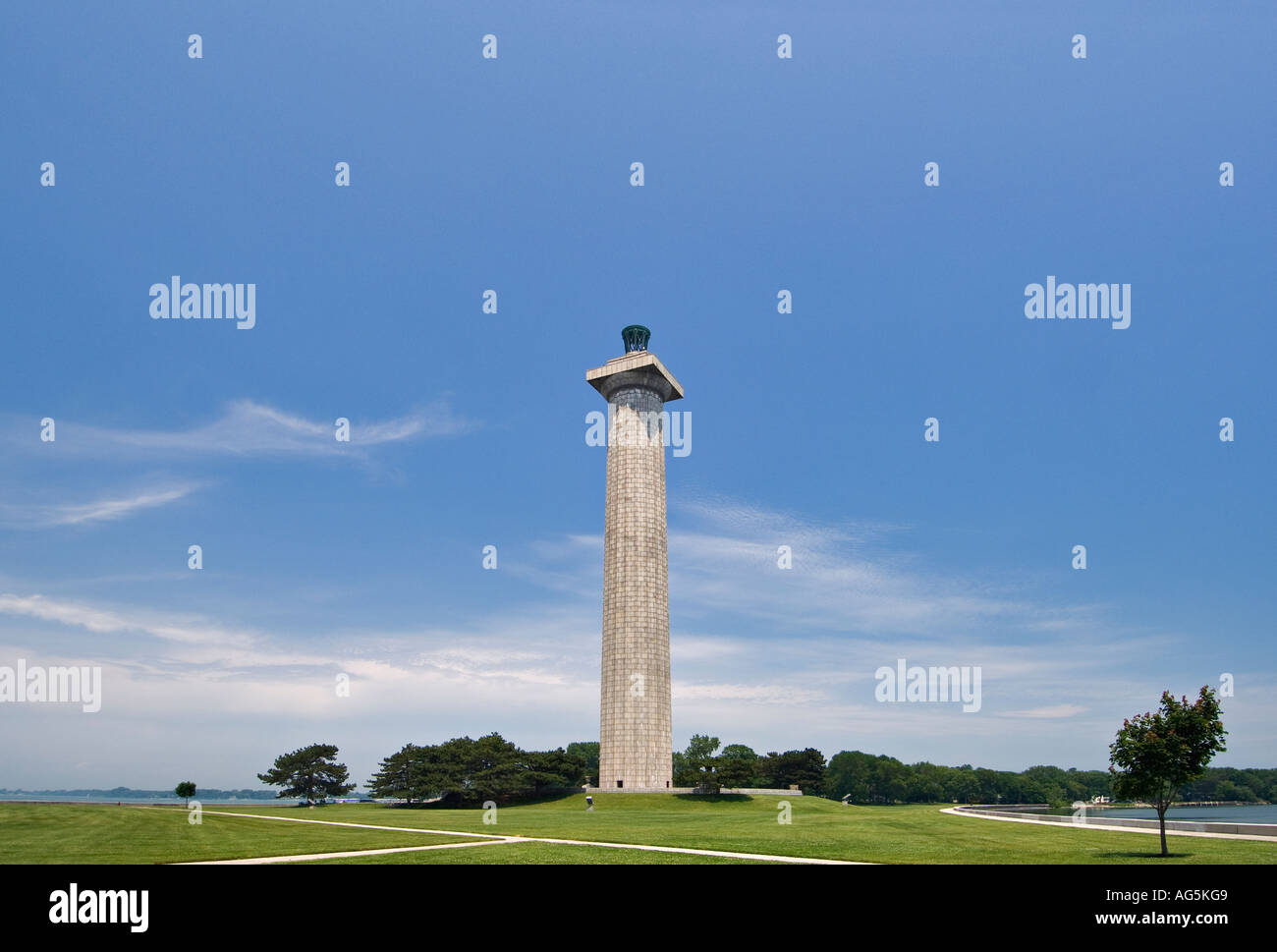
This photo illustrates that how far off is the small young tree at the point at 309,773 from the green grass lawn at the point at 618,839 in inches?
1032

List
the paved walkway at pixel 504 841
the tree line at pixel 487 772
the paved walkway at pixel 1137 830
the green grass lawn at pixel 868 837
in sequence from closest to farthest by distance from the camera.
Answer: the paved walkway at pixel 504 841
the green grass lawn at pixel 868 837
the paved walkway at pixel 1137 830
the tree line at pixel 487 772

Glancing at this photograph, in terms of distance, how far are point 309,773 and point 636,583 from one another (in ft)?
127

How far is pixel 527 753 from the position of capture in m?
81.7

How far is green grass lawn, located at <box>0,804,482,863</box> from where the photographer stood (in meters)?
27.1

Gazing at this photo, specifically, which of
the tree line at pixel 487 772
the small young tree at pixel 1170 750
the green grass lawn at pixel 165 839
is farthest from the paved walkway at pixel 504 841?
the tree line at pixel 487 772

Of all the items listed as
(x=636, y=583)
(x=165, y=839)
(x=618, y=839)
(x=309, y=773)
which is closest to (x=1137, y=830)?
(x=618, y=839)

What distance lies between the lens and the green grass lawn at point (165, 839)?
27.1 metres

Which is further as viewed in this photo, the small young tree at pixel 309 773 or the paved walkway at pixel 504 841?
the small young tree at pixel 309 773

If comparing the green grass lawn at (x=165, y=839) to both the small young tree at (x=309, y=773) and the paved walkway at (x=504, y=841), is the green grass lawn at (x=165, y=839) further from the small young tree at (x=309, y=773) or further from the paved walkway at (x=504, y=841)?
A: the small young tree at (x=309, y=773)

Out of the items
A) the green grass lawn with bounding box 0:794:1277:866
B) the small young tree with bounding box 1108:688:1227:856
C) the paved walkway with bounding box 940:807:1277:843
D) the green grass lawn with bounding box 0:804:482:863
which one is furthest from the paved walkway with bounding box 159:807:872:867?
the paved walkway with bounding box 940:807:1277:843
